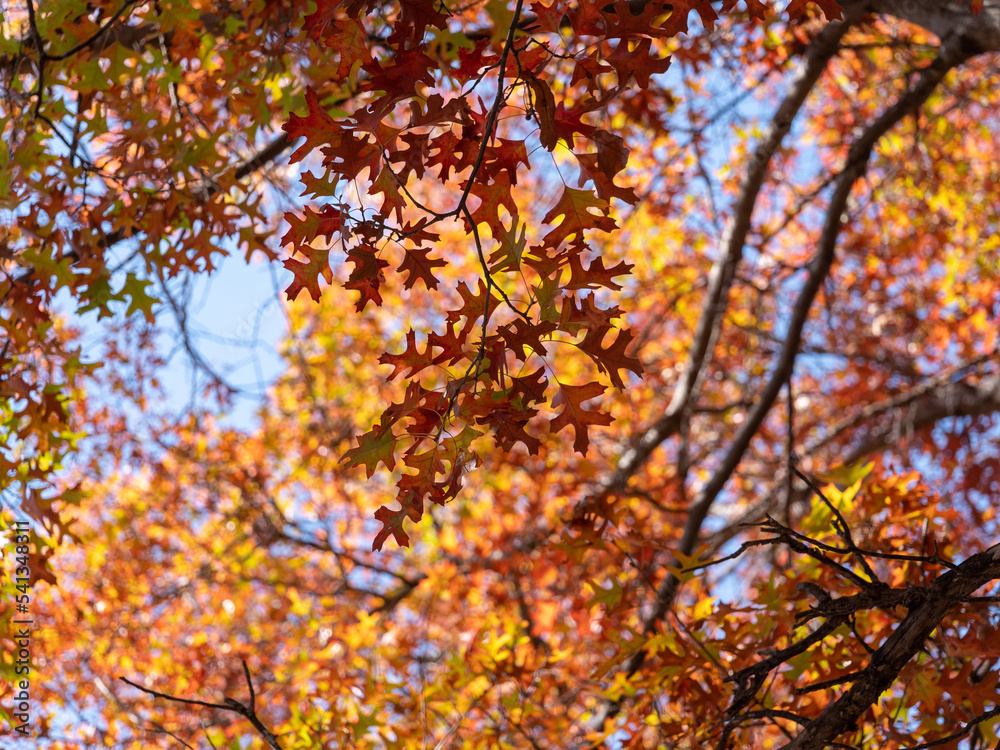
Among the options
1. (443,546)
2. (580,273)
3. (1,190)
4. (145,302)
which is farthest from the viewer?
(443,546)

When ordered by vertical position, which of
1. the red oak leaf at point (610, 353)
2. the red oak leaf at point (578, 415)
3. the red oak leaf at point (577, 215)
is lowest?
the red oak leaf at point (578, 415)

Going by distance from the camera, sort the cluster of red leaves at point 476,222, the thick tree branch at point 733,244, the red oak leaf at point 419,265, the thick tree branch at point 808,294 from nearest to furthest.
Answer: the cluster of red leaves at point 476,222
the red oak leaf at point 419,265
the thick tree branch at point 808,294
the thick tree branch at point 733,244

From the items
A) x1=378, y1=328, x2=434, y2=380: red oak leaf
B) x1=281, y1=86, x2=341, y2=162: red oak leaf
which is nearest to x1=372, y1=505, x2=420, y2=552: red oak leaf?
x1=378, y1=328, x2=434, y2=380: red oak leaf

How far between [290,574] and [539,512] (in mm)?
3908

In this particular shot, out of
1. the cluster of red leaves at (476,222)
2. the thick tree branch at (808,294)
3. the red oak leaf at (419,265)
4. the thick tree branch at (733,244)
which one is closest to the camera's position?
the cluster of red leaves at (476,222)

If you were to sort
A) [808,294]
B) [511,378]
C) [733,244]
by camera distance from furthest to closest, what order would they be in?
[733,244] < [808,294] < [511,378]

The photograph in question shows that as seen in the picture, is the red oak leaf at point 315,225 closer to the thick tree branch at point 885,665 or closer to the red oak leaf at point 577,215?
the red oak leaf at point 577,215

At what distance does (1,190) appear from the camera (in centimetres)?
216

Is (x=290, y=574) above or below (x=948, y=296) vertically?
below

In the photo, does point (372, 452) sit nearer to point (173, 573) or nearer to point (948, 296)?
point (948, 296)

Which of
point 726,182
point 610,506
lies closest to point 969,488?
point 726,182

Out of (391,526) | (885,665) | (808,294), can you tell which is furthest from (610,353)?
(808,294)

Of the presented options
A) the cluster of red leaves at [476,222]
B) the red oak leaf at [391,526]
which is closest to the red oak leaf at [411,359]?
the cluster of red leaves at [476,222]

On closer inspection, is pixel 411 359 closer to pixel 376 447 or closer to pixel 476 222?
pixel 376 447
